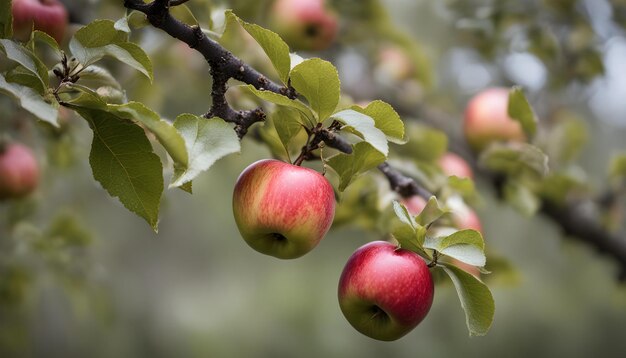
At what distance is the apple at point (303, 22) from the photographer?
4.57 ft

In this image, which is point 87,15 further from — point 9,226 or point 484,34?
point 484,34

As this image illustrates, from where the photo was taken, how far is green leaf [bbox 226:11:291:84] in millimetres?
604

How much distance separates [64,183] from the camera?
238cm

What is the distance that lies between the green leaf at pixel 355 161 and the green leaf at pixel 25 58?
29cm

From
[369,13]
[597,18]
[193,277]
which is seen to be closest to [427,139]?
[369,13]

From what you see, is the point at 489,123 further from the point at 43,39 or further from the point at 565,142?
the point at 43,39

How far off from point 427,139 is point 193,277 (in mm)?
2489

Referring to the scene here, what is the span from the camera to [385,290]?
636 millimetres

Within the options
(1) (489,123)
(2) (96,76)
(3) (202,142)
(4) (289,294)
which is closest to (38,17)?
(2) (96,76)

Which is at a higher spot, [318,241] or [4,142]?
[318,241]

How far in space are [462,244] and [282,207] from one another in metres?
0.18

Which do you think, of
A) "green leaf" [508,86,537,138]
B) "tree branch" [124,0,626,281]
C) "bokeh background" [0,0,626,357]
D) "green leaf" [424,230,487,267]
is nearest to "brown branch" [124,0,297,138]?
"tree branch" [124,0,626,281]

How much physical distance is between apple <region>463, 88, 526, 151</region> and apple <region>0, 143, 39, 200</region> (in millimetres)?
934

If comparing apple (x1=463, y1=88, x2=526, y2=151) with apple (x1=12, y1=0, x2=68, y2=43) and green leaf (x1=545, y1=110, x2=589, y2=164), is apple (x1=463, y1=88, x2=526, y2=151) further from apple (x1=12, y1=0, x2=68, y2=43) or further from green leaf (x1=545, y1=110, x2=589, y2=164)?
apple (x1=12, y1=0, x2=68, y2=43)
